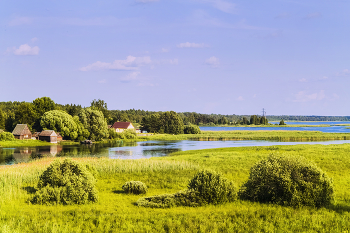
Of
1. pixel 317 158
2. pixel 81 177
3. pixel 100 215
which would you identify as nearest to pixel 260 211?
pixel 100 215

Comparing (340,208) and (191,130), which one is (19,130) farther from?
(340,208)

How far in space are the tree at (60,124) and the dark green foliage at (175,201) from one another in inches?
2644

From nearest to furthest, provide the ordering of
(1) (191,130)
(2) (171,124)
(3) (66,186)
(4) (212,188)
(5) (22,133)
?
(4) (212,188) → (3) (66,186) → (5) (22,133) → (2) (171,124) → (1) (191,130)

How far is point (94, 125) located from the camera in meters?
82.6

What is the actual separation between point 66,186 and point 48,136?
63895 millimetres

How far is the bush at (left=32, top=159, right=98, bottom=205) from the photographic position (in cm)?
1479

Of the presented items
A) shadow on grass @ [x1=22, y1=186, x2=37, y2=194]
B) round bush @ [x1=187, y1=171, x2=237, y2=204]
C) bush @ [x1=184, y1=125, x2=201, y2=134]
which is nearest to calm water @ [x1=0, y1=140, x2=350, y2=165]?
shadow on grass @ [x1=22, y1=186, x2=37, y2=194]

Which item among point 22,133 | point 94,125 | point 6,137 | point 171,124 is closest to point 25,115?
point 22,133

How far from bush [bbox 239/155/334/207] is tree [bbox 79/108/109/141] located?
71.4m

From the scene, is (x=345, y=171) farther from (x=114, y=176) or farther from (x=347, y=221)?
(x=114, y=176)

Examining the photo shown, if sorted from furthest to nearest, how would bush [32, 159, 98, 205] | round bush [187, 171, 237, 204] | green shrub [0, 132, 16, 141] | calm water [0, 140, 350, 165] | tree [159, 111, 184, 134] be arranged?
tree [159, 111, 184, 134] → green shrub [0, 132, 16, 141] → calm water [0, 140, 350, 165] → bush [32, 159, 98, 205] → round bush [187, 171, 237, 204]

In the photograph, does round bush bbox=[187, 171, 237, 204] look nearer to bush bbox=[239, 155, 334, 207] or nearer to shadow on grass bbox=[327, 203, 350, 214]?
bush bbox=[239, 155, 334, 207]

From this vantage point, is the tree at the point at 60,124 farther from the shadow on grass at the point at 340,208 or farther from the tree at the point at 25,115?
the shadow on grass at the point at 340,208

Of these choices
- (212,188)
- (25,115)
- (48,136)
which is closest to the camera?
(212,188)
